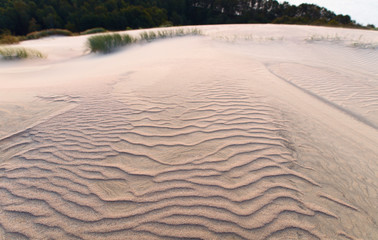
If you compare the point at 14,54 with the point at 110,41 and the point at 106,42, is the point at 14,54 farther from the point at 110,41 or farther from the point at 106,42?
the point at 110,41


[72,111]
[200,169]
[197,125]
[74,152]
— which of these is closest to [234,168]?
[200,169]

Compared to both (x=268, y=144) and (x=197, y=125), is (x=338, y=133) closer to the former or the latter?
(x=268, y=144)

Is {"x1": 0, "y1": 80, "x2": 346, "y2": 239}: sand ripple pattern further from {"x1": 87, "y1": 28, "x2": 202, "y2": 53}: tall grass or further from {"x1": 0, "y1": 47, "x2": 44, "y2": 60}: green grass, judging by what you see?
{"x1": 87, "y1": 28, "x2": 202, "y2": 53}: tall grass

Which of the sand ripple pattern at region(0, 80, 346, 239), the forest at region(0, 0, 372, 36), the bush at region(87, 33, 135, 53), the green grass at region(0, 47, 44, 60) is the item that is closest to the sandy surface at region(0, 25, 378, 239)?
the sand ripple pattern at region(0, 80, 346, 239)

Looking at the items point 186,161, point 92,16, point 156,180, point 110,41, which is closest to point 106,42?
point 110,41

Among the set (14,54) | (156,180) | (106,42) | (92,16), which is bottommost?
(156,180)

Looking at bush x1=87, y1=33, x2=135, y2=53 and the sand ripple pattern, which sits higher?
bush x1=87, y1=33, x2=135, y2=53
